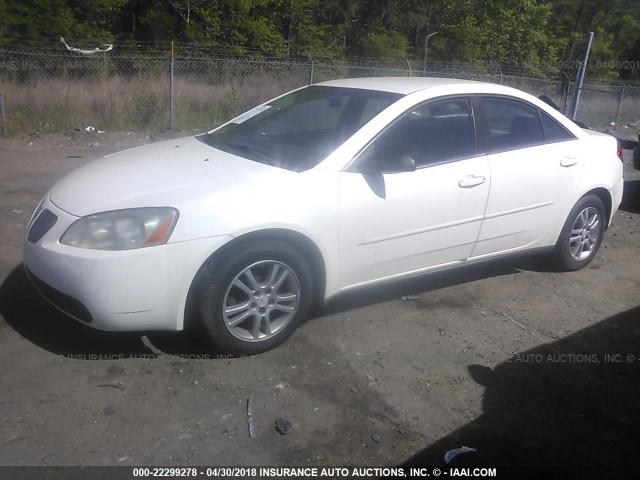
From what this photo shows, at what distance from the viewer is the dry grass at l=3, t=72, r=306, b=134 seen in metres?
11.5

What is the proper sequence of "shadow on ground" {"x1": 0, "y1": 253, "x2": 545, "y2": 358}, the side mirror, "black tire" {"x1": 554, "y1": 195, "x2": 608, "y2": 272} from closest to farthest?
"shadow on ground" {"x1": 0, "y1": 253, "x2": 545, "y2": 358} < the side mirror < "black tire" {"x1": 554, "y1": 195, "x2": 608, "y2": 272}

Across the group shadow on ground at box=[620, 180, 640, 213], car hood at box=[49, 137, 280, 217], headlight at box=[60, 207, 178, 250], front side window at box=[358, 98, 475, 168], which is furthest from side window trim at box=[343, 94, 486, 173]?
shadow on ground at box=[620, 180, 640, 213]

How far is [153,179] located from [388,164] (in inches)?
56.8

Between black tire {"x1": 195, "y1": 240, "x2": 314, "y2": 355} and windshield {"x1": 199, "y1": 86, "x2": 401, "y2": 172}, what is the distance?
593 mm

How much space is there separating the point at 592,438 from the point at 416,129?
7.23 ft

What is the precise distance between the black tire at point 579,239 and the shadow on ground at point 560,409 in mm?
1073

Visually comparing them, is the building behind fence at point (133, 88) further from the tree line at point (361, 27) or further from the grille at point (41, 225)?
the grille at point (41, 225)

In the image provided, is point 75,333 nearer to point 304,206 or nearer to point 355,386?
point 304,206

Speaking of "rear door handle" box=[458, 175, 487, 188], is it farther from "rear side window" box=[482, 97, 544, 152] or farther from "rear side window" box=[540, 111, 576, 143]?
"rear side window" box=[540, 111, 576, 143]

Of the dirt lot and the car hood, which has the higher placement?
the car hood

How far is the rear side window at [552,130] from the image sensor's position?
5062 millimetres

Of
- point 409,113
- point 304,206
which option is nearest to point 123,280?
point 304,206

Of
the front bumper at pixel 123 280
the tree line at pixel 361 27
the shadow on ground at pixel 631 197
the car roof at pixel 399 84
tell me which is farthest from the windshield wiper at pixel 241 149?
the tree line at pixel 361 27

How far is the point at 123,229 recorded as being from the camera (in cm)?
345
